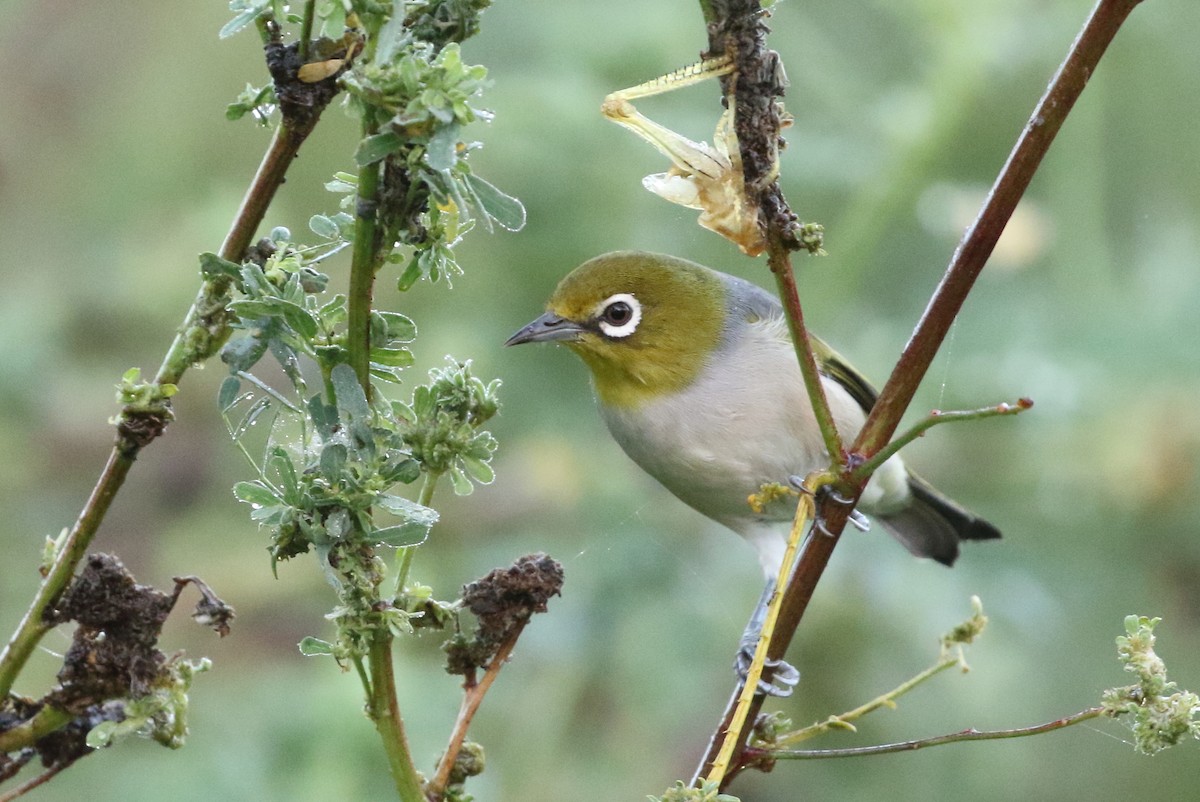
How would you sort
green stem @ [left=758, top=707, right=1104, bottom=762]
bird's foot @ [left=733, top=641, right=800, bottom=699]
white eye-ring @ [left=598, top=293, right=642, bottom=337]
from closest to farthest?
1. green stem @ [left=758, top=707, right=1104, bottom=762]
2. bird's foot @ [left=733, top=641, right=800, bottom=699]
3. white eye-ring @ [left=598, top=293, right=642, bottom=337]

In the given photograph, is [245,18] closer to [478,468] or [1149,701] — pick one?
→ [478,468]

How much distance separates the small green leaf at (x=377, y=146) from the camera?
40.0 inches

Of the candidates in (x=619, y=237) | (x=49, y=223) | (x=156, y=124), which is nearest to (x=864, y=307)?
(x=619, y=237)

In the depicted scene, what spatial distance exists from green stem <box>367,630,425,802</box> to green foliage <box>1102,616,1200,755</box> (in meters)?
0.66

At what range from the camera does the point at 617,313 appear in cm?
276

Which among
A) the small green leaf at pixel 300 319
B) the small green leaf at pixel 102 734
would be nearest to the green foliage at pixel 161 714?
the small green leaf at pixel 102 734

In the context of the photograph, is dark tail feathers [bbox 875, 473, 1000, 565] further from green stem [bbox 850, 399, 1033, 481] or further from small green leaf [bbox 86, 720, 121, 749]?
small green leaf [bbox 86, 720, 121, 749]

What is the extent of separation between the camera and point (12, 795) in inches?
46.9

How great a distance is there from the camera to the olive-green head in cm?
268

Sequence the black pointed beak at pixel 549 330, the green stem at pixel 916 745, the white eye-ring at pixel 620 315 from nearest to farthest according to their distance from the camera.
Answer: the green stem at pixel 916 745 → the black pointed beak at pixel 549 330 → the white eye-ring at pixel 620 315

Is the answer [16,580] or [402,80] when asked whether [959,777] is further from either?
[402,80]

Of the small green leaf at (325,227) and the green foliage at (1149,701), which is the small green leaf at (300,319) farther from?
the green foliage at (1149,701)

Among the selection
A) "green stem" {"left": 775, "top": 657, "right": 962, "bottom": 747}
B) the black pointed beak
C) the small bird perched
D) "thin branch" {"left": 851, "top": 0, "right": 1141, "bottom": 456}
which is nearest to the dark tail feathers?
the small bird perched

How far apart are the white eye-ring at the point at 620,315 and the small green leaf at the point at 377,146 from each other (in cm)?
169
